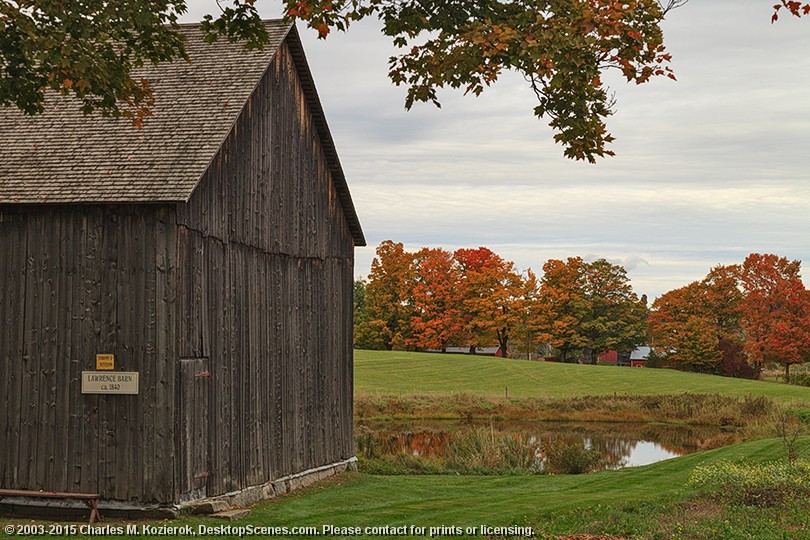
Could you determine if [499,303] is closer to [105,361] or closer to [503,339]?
[503,339]

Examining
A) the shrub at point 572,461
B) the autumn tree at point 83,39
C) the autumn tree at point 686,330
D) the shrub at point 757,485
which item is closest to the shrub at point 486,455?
the shrub at point 572,461

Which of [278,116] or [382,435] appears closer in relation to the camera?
[278,116]

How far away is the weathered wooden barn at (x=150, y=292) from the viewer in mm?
14711

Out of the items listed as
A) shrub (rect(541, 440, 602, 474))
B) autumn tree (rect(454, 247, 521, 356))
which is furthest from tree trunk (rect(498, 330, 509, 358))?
shrub (rect(541, 440, 602, 474))

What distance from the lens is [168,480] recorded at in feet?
47.4

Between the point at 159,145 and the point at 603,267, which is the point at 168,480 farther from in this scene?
the point at 603,267

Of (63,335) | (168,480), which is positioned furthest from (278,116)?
Answer: (168,480)

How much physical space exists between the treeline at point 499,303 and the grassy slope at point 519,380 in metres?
6.38

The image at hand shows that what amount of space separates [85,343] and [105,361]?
51cm

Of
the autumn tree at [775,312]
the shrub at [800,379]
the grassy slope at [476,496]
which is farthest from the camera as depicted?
the autumn tree at [775,312]

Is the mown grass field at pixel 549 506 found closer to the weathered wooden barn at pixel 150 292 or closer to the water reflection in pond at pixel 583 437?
the weathered wooden barn at pixel 150 292

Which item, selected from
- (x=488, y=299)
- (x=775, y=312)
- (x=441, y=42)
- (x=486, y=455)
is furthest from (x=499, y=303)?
(x=441, y=42)

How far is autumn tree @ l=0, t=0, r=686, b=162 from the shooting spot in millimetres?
10250

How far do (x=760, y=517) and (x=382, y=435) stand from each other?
82.9ft
